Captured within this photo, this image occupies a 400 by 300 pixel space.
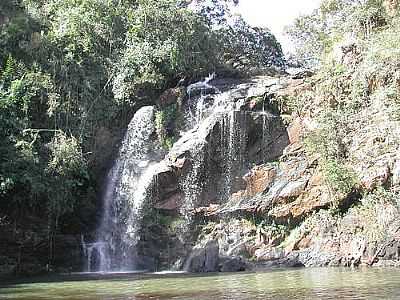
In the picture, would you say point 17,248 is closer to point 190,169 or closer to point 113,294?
point 190,169

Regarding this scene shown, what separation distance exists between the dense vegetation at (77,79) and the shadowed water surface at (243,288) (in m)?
8.09

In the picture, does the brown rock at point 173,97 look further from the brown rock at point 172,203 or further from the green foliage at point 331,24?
the green foliage at point 331,24

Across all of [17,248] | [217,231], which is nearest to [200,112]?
[217,231]

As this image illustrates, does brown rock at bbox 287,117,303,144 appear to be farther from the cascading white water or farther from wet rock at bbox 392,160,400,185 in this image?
the cascading white water

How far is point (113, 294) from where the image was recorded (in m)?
11.8

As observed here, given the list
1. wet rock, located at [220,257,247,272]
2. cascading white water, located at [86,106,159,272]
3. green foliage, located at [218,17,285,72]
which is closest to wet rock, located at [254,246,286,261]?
wet rock, located at [220,257,247,272]

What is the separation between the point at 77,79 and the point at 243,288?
17146 millimetres

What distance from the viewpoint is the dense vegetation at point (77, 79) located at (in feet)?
72.8

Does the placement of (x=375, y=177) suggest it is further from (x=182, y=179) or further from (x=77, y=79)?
(x=77, y=79)

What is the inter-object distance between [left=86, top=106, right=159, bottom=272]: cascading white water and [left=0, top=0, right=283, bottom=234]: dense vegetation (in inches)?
35.5

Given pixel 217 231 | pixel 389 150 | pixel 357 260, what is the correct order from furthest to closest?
pixel 217 231 < pixel 389 150 < pixel 357 260

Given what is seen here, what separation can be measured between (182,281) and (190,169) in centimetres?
886

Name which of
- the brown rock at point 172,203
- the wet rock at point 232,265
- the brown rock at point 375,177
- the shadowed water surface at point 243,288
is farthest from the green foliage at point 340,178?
the brown rock at point 172,203

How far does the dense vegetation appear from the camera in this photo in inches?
874
